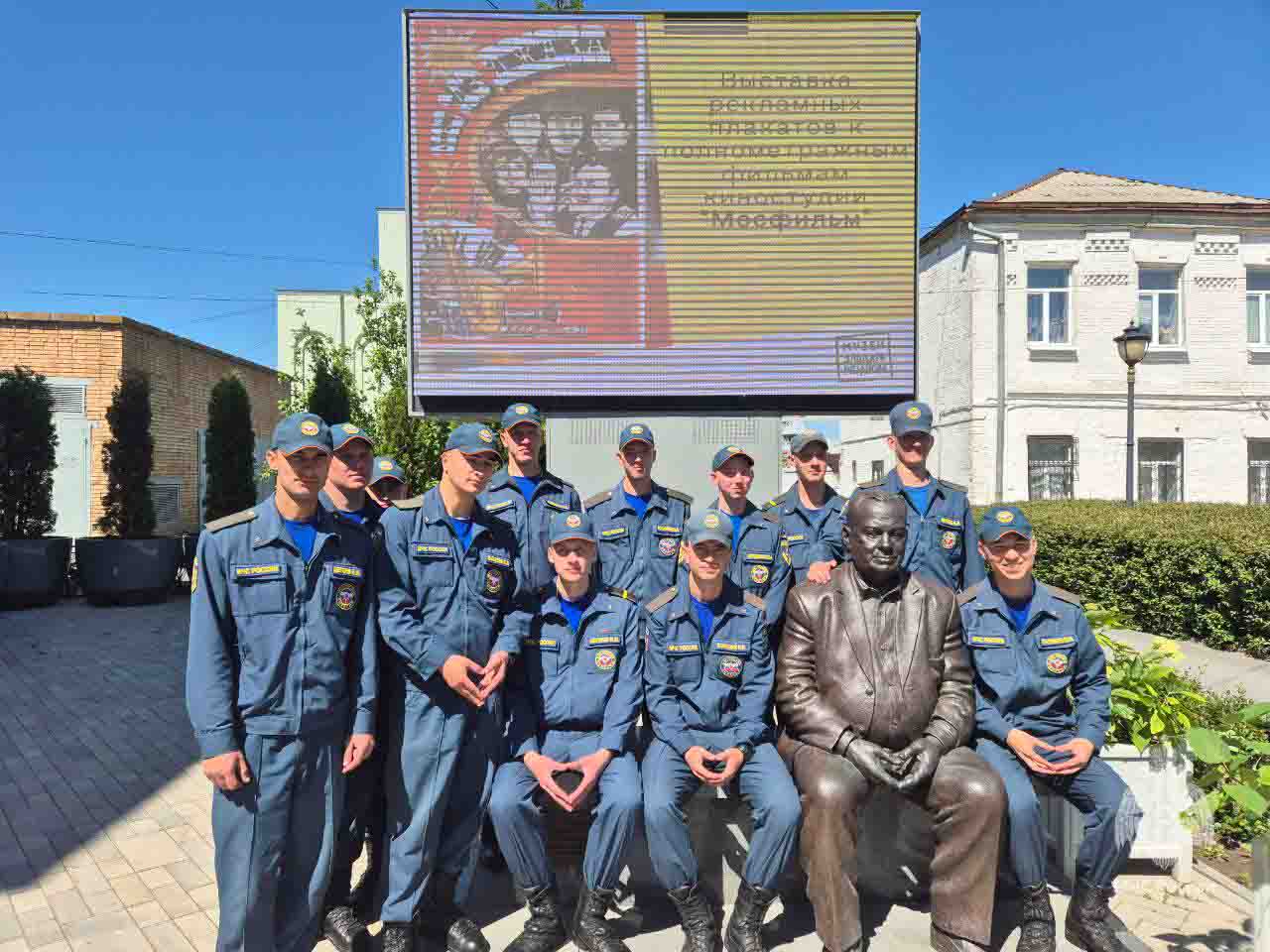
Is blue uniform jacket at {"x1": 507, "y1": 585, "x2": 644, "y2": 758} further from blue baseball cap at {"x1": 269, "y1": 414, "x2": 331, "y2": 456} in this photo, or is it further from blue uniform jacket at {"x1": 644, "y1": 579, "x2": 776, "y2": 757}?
blue baseball cap at {"x1": 269, "y1": 414, "x2": 331, "y2": 456}

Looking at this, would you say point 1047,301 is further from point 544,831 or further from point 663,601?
point 544,831

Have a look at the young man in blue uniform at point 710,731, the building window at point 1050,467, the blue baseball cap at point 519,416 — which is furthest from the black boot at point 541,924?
the building window at point 1050,467

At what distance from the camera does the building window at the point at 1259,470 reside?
15.1 meters

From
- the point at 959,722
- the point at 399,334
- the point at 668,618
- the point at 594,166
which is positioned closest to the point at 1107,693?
the point at 959,722

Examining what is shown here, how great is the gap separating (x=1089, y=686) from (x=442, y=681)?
254 centimetres

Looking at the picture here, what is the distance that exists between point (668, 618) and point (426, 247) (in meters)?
4.17

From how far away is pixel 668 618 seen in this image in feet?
10.00

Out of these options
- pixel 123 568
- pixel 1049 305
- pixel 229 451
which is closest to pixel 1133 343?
pixel 1049 305

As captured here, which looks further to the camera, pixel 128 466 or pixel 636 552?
pixel 128 466

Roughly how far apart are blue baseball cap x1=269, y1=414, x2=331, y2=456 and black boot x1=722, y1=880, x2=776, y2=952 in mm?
2184

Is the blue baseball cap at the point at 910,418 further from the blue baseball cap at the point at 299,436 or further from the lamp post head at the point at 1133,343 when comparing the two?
the lamp post head at the point at 1133,343

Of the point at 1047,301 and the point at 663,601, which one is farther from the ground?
the point at 1047,301

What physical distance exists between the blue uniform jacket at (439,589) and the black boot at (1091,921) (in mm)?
2287

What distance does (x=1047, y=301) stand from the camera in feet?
50.2
